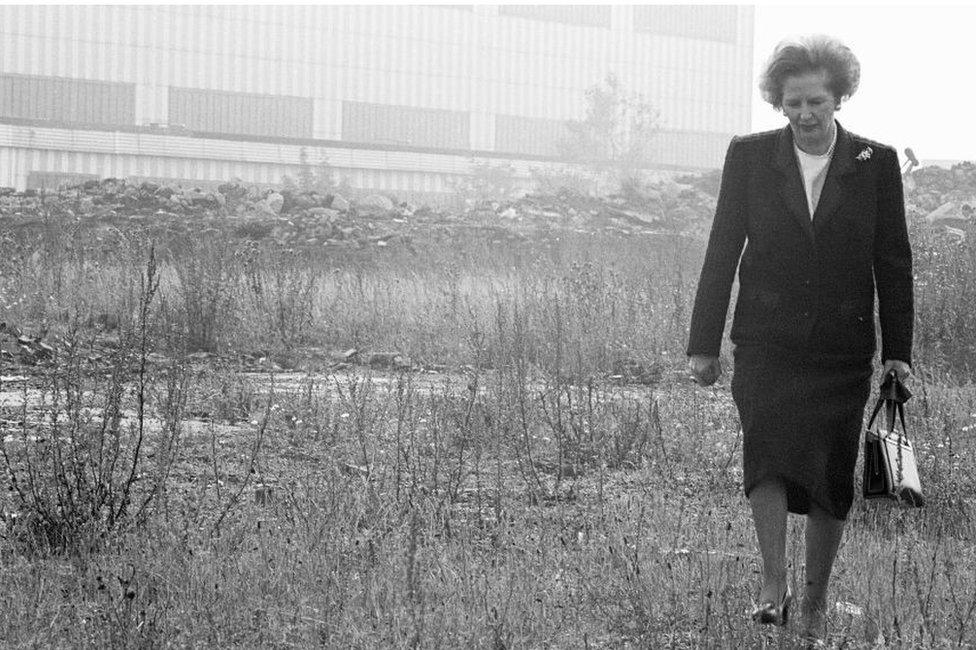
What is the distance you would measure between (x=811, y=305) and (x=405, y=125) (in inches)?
2823

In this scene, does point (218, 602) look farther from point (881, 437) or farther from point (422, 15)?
point (422, 15)

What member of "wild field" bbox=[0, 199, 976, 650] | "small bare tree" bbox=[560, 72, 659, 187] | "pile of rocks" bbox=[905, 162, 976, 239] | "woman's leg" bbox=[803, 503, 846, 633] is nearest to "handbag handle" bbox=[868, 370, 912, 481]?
"woman's leg" bbox=[803, 503, 846, 633]

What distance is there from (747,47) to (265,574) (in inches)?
3509

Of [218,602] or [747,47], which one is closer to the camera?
[218,602]

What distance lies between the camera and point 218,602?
3723 mm

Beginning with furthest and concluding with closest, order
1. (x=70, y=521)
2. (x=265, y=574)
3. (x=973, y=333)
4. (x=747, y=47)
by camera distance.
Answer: (x=747, y=47) → (x=973, y=333) → (x=70, y=521) → (x=265, y=574)

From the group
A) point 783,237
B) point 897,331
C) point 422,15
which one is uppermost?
point 422,15

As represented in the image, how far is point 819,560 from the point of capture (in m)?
3.63

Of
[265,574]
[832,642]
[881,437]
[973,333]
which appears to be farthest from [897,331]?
[973,333]

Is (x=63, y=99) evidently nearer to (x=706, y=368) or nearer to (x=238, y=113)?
(x=238, y=113)

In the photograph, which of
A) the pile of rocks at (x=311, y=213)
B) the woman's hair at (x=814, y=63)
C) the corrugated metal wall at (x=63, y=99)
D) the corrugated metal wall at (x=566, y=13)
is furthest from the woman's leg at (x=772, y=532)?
the corrugated metal wall at (x=566, y=13)

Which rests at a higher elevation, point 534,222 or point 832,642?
point 534,222

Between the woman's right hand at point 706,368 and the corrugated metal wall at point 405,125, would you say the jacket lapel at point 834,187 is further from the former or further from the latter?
the corrugated metal wall at point 405,125

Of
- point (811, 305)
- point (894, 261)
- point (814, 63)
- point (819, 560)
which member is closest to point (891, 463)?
point (819, 560)
